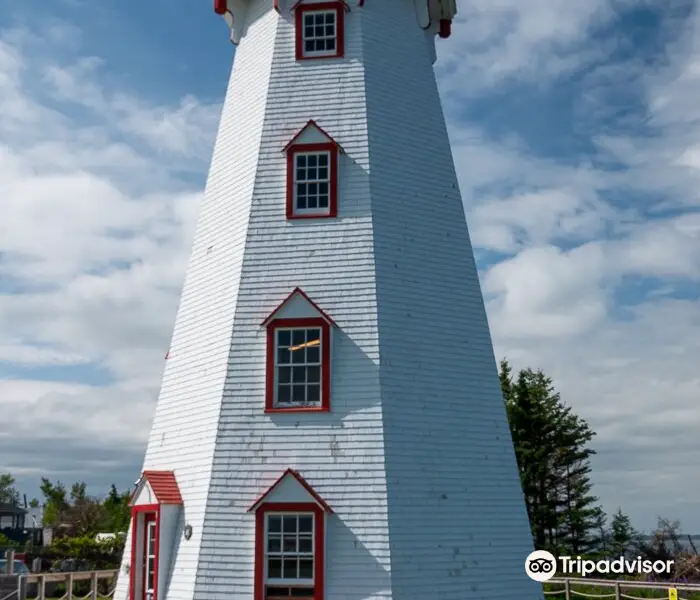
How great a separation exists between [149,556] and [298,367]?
14.1ft

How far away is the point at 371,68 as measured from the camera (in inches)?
651

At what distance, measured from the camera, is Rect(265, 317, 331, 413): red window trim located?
46.7 feet

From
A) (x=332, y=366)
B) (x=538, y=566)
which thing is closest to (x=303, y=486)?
(x=332, y=366)

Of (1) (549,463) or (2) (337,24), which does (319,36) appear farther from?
(1) (549,463)

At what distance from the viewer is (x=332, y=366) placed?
47.3ft

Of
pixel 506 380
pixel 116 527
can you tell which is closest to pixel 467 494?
pixel 506 380

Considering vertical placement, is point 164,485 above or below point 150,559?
above

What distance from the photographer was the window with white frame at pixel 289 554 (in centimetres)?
1352

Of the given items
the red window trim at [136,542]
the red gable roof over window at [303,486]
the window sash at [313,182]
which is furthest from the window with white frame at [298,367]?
the red window trim at [136,542]

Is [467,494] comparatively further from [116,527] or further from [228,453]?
[116,527]

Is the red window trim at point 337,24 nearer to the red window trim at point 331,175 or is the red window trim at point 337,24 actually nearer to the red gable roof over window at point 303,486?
the red window trim at point 331,175

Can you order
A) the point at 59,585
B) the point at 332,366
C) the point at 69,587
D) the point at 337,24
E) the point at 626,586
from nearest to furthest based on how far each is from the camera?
the point at 332,366
the point at 337,24
the point at 69,587
the point at 626,586
the point at 59,585

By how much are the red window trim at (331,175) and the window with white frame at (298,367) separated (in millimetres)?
2155

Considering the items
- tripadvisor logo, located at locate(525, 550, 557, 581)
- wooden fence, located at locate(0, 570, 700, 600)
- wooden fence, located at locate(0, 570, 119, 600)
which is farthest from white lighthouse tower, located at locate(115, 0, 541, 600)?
wooden fence, located at locate(0, 570, 700, 600)
